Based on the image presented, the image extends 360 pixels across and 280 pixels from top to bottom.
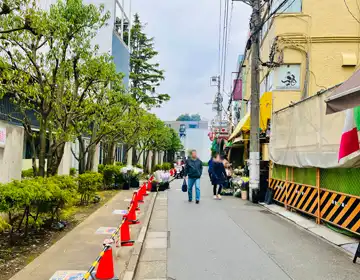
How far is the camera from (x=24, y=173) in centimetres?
1427

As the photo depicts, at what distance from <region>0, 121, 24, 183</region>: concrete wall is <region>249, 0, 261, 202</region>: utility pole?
8.01 meters

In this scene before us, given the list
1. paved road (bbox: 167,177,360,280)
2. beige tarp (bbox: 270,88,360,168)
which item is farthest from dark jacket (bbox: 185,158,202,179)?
paved road (bbox: 167,177,360,280)

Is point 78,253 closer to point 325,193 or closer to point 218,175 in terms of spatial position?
point 325,193

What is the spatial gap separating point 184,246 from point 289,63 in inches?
510

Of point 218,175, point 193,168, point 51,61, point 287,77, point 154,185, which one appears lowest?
point 154,185

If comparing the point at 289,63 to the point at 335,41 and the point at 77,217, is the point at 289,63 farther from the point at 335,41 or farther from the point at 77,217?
the point at 77,217

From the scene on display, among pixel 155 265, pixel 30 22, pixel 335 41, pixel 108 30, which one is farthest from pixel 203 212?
pixel 108 30

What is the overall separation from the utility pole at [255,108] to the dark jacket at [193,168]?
2.05m

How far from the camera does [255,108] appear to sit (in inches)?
557

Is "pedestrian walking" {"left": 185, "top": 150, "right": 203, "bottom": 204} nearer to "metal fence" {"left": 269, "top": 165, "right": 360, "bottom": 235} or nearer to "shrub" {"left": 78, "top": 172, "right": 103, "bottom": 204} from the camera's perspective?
"metal fence" {"left": 269, "top": 165, "right": 360, "bottom": 235}

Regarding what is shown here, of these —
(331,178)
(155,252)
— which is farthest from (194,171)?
(155,252)

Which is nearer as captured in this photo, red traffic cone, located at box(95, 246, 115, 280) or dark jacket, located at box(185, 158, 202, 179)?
red traffic cone, located at box(95, 246, 115, 280)

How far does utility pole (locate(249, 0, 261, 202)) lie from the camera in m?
13.5

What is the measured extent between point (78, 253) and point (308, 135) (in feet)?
20.6
